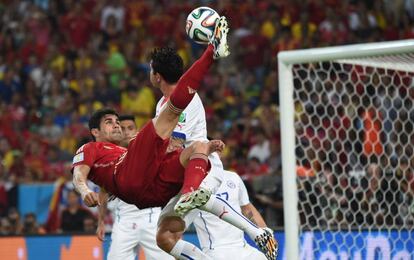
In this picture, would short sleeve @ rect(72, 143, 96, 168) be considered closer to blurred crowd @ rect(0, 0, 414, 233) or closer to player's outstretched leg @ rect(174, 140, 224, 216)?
player's outstretched leg @ rect(174, 140, 224, 216)

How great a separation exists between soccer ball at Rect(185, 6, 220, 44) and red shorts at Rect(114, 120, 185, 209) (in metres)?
0.77

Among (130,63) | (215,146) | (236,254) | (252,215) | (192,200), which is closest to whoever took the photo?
(192,200)

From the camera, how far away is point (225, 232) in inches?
356

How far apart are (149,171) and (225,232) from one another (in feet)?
4.08

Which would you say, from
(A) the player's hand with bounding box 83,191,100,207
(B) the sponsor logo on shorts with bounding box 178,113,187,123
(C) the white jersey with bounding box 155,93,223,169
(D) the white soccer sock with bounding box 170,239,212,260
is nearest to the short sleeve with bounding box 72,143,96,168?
(A) the player's hand with bounding box 83,191,100,207

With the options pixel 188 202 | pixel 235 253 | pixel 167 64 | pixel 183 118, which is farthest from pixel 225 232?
pixel 167 64

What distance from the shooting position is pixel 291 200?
8.88 metres

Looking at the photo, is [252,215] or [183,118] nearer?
[183,118]

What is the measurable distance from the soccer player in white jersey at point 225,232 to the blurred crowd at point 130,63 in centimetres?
514

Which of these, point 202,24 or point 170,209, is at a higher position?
point 202,24

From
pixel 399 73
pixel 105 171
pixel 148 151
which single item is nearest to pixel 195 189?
pixel 148 151

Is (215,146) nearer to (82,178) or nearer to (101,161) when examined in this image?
(101,161)

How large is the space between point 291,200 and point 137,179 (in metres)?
1.45

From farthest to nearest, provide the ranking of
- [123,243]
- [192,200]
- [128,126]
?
[128,126] < [123,243] < [192,200]
